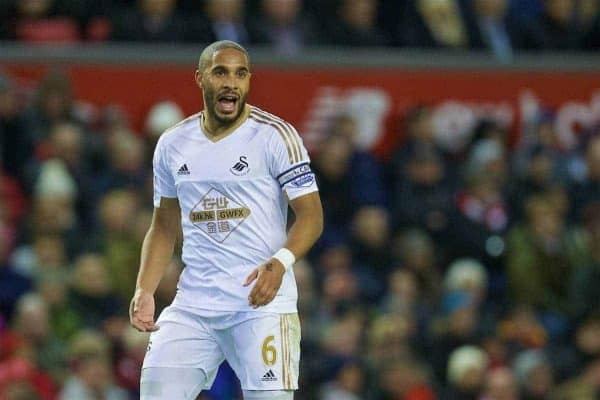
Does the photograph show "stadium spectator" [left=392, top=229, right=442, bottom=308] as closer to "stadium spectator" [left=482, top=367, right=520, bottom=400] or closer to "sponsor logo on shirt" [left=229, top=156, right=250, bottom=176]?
"stadium spectator" [left=482, top=367, right=520, bottom=400]

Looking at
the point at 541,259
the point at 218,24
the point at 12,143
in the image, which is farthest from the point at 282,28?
the point at 541,259

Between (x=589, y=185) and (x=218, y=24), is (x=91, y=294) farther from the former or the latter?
(x=589, y=185)

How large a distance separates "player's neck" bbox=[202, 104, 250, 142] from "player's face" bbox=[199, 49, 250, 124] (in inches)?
2.5

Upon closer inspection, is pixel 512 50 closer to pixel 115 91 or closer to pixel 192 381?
pixel 115 91

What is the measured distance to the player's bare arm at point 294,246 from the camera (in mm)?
7461

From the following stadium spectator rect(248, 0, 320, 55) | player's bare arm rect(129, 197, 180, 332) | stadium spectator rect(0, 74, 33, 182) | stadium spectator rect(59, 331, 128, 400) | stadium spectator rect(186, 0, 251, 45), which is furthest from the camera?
Result: stadium spectator rect(248, 0, 320, 55)

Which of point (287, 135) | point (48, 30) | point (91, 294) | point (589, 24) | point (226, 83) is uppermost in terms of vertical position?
point (589, 24)

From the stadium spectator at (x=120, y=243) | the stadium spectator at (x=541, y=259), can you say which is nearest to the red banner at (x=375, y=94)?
the stadium spectator at (x=541, y=259)

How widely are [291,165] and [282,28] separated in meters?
7.32

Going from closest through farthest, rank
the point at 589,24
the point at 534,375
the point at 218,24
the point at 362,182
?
the point at 534,375 < the point at 362,182 < the point at 218,24 < the point at 589,24

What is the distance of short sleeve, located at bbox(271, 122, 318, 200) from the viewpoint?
775 cm

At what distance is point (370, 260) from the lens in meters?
13.6

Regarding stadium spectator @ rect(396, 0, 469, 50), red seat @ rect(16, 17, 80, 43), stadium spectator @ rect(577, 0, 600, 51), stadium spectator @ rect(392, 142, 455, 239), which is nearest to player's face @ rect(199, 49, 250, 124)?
stadium spectator @ rect(392, 142, 455, 239)

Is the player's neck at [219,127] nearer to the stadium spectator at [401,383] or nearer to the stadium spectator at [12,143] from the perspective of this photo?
the stadium spectator at [401,383]
